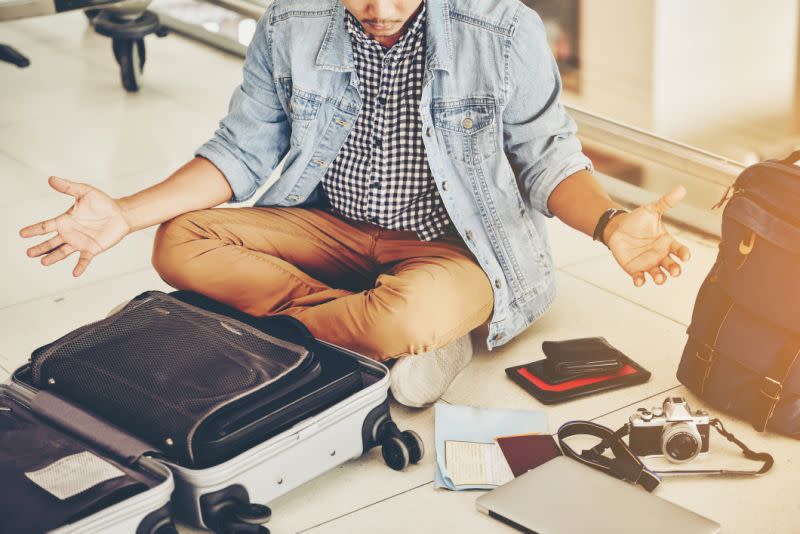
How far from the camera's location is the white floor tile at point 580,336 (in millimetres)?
1927

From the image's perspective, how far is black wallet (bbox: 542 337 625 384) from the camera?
1964 millimetres

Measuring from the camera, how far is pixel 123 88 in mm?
3947

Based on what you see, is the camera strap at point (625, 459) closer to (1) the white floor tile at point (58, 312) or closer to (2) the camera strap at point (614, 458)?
(2) the camera strap at point (614, 458)

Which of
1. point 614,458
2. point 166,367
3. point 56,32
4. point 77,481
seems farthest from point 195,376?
point 56,32

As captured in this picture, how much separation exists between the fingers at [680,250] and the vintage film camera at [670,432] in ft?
0.87

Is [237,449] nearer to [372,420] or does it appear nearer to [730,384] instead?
[372,420]

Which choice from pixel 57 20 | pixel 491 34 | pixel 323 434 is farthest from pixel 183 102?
pixel 323 434

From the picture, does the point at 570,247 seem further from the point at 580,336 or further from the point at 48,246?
the point at 48,246

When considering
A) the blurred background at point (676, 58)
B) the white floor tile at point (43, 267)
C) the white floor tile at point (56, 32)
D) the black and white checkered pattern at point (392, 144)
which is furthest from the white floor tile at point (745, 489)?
the white floor tile at point (56, 32)

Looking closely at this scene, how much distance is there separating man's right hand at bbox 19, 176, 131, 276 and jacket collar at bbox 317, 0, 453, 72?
0.48 meters

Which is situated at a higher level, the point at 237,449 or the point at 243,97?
the point at 243,97

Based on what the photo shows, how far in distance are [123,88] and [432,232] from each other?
7.59 feet

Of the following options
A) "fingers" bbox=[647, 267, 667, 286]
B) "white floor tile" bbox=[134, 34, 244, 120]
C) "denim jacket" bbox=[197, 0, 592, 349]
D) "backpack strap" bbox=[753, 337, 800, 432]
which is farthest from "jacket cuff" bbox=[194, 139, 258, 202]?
"white floor tile" bbox=[134, 34, 244, 120]

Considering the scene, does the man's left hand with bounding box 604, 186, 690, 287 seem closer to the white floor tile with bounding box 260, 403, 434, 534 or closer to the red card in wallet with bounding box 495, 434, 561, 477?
the red card in wallet with bounding box 495, 434, 561, 477
